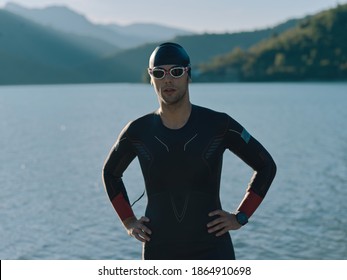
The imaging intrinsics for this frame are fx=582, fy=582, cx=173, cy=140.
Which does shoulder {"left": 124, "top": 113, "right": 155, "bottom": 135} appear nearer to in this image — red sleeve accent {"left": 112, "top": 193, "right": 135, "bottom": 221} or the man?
the man

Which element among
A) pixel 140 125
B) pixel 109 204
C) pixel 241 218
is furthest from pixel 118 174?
pixel 109 204

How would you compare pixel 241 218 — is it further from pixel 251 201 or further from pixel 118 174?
pixel 118 174

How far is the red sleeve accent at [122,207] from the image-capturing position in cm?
581

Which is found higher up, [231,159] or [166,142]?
[166,142]

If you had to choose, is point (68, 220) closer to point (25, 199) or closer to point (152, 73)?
point (25, 199)

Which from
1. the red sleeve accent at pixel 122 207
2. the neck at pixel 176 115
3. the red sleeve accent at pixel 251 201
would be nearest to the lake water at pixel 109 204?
the red sleeve accent at pixel 122 207

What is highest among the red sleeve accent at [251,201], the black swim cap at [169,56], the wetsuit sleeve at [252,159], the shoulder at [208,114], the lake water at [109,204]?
the black swim cap at [169,56]

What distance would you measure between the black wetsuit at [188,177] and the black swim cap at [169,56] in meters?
0.48

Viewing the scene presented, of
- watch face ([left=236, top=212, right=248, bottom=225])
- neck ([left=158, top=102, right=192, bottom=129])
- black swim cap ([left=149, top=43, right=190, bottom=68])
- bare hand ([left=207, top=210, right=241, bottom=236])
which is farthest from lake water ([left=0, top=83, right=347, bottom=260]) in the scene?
black swim cap ([left=149, top=43, right=190, bottom=68])

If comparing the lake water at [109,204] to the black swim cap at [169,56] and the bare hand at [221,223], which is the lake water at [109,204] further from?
the black swim cap at [169,56]

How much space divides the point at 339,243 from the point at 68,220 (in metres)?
18.1

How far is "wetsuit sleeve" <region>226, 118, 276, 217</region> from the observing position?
5.55 metres
